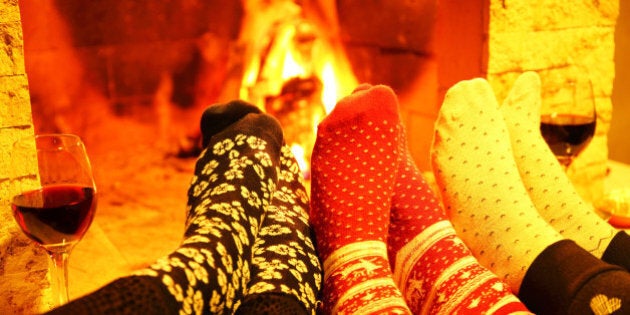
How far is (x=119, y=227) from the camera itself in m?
1.65

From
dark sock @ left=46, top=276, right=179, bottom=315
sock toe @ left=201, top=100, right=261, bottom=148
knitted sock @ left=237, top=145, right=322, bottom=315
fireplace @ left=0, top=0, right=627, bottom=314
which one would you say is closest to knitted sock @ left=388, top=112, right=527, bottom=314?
knitted sock @ left=237, top=145, right=322, bottom=315

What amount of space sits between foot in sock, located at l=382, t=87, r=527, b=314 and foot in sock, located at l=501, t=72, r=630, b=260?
22cm

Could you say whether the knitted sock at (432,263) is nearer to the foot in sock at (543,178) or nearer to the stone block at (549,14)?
the foot in sock at (543,178)

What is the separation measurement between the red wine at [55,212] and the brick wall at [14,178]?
223mm

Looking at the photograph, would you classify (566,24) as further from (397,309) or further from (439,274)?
(397,309)

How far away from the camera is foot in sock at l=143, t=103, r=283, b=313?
0.71 meters

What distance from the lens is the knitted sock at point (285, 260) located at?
81 cm

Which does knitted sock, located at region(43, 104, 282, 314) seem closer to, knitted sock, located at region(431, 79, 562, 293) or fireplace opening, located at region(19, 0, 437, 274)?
knitted sock, located at region(431, 79, 562, 293)

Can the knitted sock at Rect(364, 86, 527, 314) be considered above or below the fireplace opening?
below

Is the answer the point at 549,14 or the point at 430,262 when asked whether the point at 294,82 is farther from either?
the point at 430,262

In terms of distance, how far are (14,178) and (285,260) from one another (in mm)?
443

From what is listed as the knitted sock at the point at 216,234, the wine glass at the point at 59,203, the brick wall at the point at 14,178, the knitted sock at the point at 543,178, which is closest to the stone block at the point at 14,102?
the brick wall at the point at 14,178

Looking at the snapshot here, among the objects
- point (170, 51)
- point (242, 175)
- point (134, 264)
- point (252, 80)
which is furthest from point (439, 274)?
point (170, 51)

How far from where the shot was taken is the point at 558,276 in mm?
918
